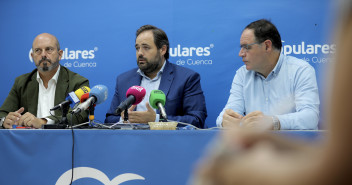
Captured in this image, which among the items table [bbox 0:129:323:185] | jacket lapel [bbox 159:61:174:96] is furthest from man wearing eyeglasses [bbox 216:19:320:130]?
table [bbox 0:129:323:185]

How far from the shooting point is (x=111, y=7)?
3846mm

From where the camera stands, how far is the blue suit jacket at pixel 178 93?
298cm

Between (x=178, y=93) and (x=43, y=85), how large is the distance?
45.5 inches

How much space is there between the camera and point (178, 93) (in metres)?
3.06

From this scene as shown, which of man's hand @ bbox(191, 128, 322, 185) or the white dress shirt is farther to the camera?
the white dress shirt

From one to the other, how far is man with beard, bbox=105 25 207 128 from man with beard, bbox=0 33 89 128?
0.36 m

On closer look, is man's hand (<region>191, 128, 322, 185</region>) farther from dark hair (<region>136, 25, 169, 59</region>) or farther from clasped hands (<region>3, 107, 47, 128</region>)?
dark hair (<region>136, 25, 169, 59</region>)

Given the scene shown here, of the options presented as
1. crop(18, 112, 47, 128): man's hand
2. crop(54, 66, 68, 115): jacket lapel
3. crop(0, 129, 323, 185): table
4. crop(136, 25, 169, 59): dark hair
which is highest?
crop(136, 25, 169, 59): dark hair

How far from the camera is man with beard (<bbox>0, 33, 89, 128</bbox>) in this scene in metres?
3.17

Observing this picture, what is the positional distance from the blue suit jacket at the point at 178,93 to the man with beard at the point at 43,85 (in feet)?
1.03

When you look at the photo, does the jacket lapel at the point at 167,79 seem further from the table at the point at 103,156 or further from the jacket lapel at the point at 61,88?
the table at the point at 103,156

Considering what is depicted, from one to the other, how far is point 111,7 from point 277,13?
1536 mm

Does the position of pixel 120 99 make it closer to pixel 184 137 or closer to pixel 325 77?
pixel 184 137

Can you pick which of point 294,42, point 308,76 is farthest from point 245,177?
point 294,42
